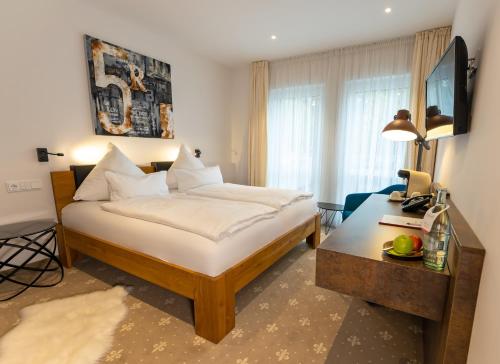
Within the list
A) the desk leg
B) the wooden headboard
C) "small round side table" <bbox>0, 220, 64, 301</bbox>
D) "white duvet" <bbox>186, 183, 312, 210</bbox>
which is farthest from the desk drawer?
the wooden headboard

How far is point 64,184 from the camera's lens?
8.64ft

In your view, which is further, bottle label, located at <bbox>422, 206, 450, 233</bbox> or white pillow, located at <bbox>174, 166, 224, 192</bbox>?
white pillow, located at <bbox>174, 166, 224, 192</bbox>

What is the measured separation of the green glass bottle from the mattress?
1.11 meters

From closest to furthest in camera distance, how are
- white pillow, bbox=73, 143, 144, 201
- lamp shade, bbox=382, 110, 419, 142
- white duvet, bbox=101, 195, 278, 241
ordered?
white duvet, bbox=101, 195, 278, 241 → lamp shade, bbox=382, 110, 419, 142 → white pillow, bbox=73, 143, 144, 201

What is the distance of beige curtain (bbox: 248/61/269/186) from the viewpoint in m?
4.35

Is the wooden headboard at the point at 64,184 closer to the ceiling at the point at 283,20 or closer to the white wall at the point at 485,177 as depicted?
the ceiling at the point at 283,20

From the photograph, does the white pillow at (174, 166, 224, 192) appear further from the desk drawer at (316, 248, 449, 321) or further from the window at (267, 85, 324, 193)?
the desk drawer at (316, 248, 449, 321)

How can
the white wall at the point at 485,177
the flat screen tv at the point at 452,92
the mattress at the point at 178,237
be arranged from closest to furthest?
1. the white wall at the point at 485,177
2. the flat screen tv at the point at 452,92
3. the mattress at the point at 178,237

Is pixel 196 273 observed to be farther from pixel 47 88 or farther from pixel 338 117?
pixel 338 117

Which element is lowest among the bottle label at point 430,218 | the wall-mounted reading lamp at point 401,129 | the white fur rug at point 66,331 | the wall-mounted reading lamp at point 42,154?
the white fur rug at point 66,331

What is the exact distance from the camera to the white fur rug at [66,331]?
1509mm

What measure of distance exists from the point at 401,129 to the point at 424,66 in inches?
77.6

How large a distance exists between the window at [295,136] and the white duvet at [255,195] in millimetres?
1363


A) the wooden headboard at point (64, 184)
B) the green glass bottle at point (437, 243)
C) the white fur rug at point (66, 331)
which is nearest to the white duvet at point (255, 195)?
the wooden headboard at point (64, 184)
